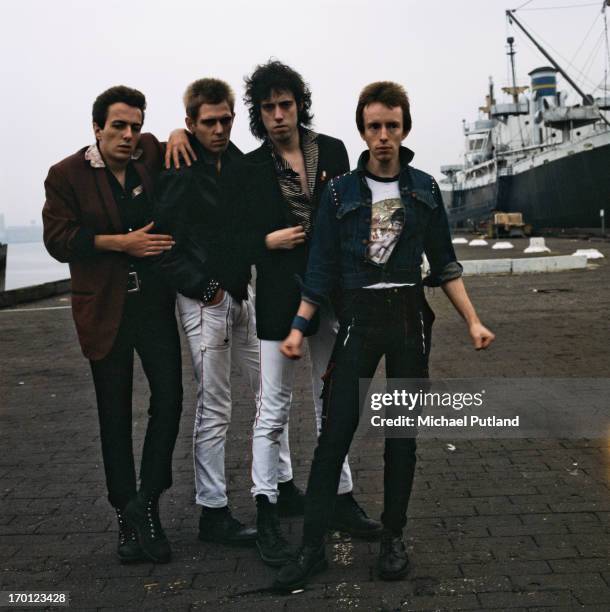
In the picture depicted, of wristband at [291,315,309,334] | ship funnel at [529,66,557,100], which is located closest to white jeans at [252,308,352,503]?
wristband at [291,315,309,334]

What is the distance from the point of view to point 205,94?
3.49 metres

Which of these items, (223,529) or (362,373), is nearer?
(362,373)

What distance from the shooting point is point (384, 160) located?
3.19 m

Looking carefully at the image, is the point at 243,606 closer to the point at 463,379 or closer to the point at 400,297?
the point at 400,297

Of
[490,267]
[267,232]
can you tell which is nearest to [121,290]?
[267,232]

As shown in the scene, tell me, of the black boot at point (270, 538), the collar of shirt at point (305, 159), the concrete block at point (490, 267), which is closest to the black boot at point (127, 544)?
the black boot at point (270, 538)

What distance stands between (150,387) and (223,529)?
2.29 ft

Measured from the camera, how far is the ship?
39156 mm

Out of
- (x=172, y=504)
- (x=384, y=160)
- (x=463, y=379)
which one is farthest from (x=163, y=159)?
(x=463, y=379)

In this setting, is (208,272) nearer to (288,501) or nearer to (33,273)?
(288,501)

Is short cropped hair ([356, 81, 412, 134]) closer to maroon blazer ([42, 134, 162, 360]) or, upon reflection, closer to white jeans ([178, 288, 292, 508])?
white jeans ([178, 288, 292, 508])

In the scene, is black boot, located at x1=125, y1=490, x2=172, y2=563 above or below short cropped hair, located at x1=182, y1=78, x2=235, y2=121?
below

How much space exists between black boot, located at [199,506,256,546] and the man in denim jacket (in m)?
0.47

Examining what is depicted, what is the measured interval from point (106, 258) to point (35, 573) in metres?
1.30
